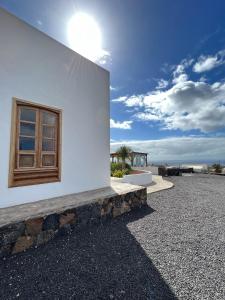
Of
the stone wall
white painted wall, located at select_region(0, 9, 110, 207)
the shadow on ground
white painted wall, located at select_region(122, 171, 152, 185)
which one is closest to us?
the shadow on ground

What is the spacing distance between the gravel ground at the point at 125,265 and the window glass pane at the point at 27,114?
287cm

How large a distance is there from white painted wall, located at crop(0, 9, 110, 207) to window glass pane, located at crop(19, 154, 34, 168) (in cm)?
38

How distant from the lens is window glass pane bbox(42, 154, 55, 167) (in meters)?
4.50

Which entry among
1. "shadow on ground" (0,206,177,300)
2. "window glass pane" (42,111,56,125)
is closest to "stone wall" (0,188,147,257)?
"shadow on ground" (0,206,177,300)

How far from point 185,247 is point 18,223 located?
3.08 metres

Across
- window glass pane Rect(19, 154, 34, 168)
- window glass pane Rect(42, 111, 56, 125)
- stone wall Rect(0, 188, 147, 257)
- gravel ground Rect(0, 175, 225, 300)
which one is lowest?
gravel ground Rect(0, 175, 225, 300)

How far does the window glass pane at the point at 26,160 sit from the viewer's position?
410 centimetres

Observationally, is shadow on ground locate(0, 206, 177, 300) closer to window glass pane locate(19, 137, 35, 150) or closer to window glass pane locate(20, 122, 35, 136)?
window glass pane locate(19, 137, 35, 150)

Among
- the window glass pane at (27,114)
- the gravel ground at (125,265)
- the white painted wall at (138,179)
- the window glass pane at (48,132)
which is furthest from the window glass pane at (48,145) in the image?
the white painted wall at (138,179)

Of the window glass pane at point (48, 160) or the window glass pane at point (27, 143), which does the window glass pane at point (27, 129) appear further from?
the window glass pane at point (48, 160)

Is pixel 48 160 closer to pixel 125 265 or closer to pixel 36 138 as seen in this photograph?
pixel 36 138

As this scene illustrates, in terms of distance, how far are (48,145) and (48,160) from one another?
1.32ft

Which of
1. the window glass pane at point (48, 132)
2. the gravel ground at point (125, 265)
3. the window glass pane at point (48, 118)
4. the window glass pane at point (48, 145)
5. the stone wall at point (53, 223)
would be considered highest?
the window glass pane at point (48, 118)

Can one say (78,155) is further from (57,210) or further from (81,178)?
(57,210)
